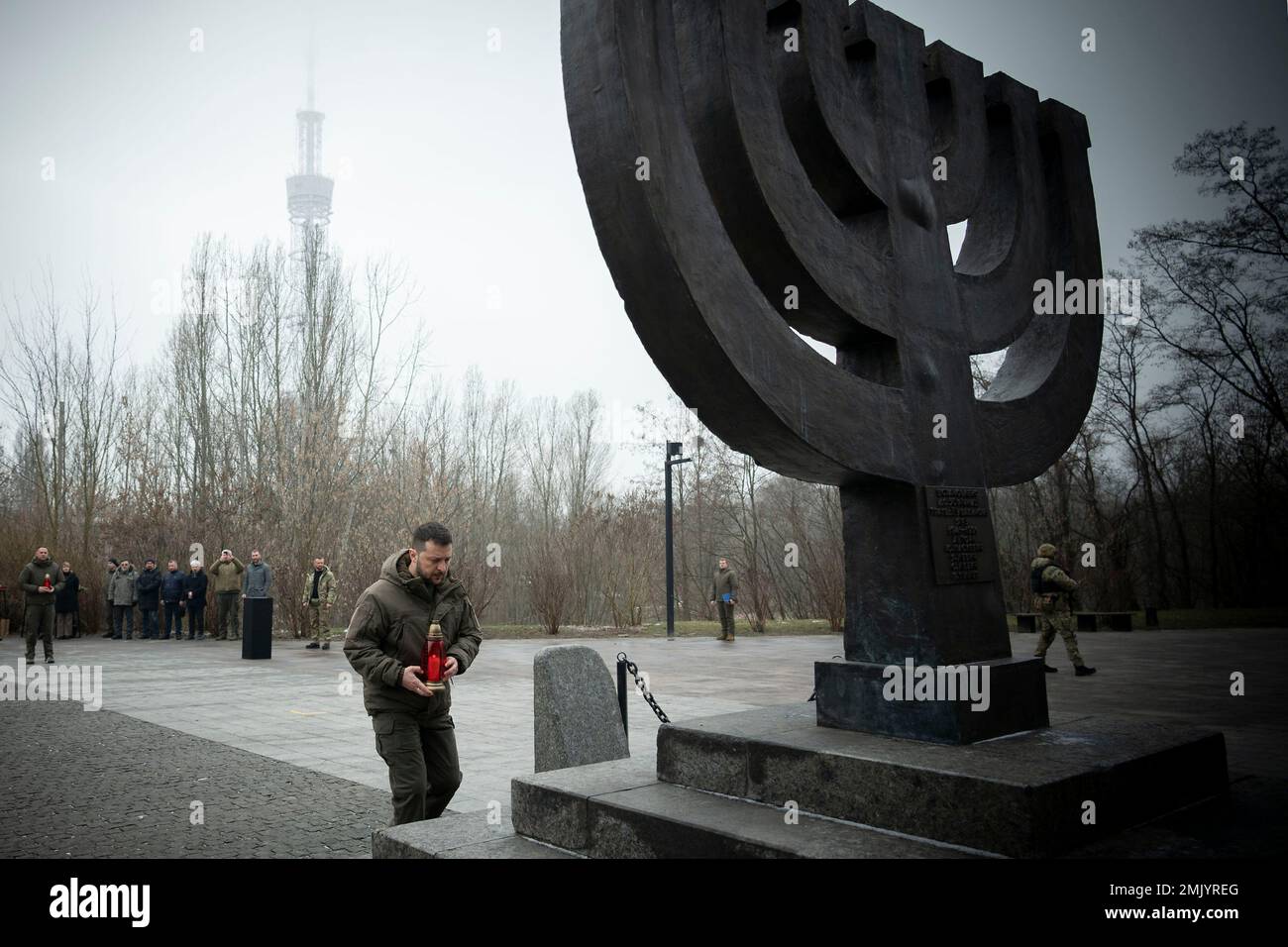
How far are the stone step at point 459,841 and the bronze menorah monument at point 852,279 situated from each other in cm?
134

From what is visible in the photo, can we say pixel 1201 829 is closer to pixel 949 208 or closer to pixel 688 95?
pixel 949 208

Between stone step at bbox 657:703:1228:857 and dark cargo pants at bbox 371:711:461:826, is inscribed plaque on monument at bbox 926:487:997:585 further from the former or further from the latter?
dark cargo pants at bbox 371:711:461:826

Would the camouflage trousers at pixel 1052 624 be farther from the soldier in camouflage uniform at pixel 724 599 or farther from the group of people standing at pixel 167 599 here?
the group of people standing at pixel 167 599

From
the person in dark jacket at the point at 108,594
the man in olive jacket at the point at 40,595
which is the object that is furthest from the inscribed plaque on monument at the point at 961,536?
the person in dark jacket at the point at 108,594

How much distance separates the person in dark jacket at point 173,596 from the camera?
21516mm

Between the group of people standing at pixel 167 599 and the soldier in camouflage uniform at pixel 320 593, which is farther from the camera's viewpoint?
the group of people standing at pixel 167 599

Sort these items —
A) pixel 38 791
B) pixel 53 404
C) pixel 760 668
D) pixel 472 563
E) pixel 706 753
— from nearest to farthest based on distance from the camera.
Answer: pixel 706 753, pixel 38 791, pixel 760 668, pixel 472 563, pixel 53 404

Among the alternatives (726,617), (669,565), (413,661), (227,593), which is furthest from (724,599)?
(413,661)

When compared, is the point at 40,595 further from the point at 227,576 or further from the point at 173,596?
the point at 173,596

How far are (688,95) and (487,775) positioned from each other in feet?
16.6

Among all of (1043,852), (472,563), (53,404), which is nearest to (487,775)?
(1043,852)

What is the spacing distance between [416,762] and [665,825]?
1693 millimetres

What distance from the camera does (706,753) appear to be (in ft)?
11.9

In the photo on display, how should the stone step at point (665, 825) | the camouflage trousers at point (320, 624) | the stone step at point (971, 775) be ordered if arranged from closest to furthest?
the stone step at point (971, 775) < the stone step at point (665, 825) < the camouflage trousers at point (320, 624)
